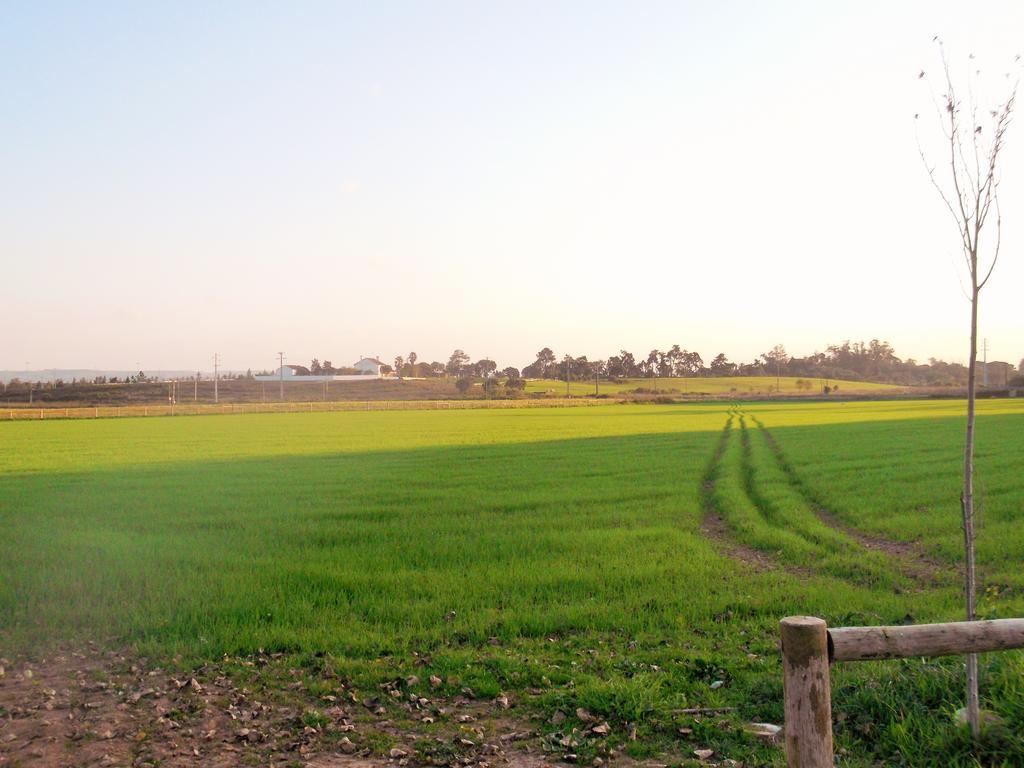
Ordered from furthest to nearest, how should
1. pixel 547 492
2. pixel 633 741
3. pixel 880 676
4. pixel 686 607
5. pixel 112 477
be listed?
pixel 112 477, pixel 547 492, pixel 686 607, pixel 880 676, pixel 633 741

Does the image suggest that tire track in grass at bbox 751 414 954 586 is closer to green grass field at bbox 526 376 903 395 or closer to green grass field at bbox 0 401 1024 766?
green grass field at bbox 0 401 1024 766

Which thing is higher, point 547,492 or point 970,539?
point 970,539

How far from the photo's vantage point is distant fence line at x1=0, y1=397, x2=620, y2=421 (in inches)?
3250

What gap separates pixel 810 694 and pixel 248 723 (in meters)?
4.66

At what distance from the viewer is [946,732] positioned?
5.79 meters

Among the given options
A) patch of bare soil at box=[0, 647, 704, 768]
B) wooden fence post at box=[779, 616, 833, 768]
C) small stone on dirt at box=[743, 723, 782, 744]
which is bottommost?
patch of bare soil at box=[0, 647, 704, 768]

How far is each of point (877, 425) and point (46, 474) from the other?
48.4 metres

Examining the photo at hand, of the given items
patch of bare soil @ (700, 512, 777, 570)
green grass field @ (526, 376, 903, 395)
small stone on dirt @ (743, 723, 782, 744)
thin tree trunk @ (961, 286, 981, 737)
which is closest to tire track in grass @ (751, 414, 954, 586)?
patch of bare soil @ (700, 512, 777, 570)

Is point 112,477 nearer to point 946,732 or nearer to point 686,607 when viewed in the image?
point 686,607

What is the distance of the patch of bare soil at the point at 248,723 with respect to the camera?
6000 millimetres

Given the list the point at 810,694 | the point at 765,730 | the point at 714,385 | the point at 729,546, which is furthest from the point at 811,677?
the point at 714,385

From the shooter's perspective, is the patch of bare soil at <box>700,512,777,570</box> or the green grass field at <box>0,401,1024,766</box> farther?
the patch of bare soil at <box>700,512,777,570</box>

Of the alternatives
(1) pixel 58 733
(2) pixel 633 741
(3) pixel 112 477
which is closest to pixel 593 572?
(2) pixel 633 741

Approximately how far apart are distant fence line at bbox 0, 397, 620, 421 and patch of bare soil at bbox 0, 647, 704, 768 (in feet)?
273
